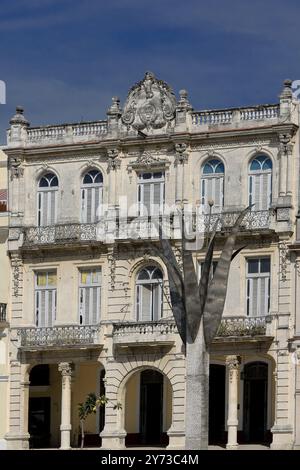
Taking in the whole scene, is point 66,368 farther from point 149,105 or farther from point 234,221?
point 149,105

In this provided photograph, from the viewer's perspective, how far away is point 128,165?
221 ft

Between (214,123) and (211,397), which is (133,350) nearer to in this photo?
(211,397)

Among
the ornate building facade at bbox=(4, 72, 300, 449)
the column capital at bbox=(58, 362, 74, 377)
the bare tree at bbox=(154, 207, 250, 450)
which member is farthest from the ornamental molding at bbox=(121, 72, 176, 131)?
the bare tree at bbox=(154, 207, 250, 450)

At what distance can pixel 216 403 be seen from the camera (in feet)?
218

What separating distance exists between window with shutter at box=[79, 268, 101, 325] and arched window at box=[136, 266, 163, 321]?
1754 millimetres

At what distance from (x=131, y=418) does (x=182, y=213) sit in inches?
339

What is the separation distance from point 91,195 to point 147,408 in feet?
28.4

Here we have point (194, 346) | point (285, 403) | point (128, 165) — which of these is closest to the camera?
point (194, 346)

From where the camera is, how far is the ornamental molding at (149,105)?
67.1 metres

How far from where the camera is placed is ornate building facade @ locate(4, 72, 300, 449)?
64.1 m

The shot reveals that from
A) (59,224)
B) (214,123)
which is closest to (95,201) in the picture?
(59,224)

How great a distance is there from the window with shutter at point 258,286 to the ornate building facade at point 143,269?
5cm

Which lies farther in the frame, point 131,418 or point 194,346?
point 131,418

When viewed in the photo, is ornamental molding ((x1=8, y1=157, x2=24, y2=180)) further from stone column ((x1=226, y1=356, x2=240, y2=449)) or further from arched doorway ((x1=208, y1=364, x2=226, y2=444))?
stone column ((x1=226, y1=356, x2=240, y2=449))
